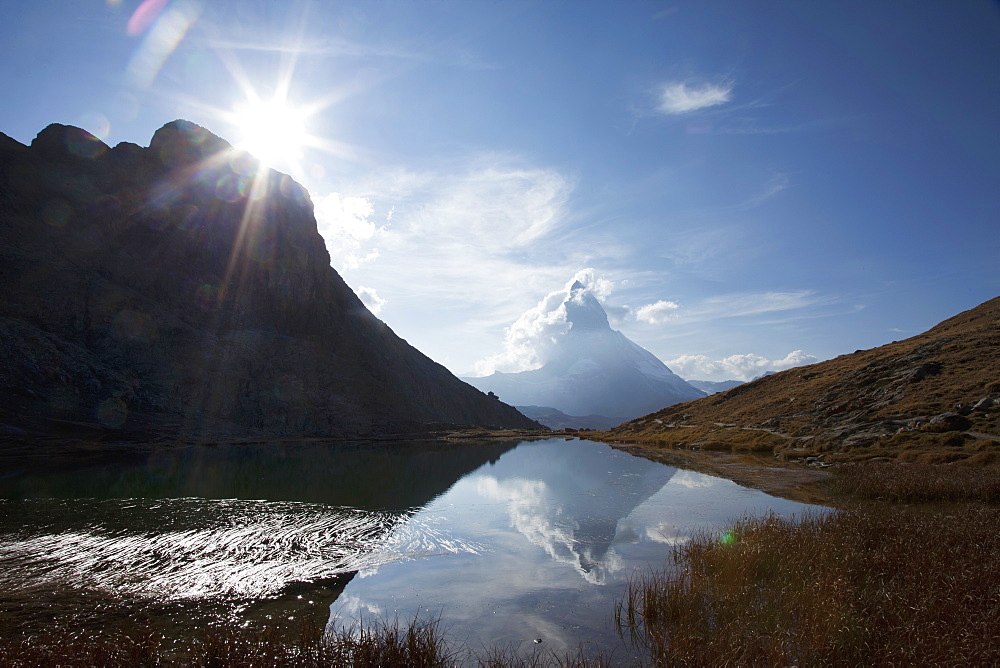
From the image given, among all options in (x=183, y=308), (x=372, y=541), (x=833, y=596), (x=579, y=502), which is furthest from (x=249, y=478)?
(x=183, y=308)

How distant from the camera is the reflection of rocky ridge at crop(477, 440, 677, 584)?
61.5 ft

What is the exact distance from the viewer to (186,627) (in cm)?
1171

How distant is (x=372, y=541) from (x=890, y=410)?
153ft

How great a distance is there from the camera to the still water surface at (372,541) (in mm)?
13523

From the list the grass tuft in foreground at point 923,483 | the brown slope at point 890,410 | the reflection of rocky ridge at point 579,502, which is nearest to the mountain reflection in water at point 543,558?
the reflection of rocky ridge at point 579,502

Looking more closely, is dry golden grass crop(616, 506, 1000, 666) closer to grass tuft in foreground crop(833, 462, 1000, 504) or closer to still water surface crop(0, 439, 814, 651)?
still water surface crop(0, 439, 814, 651)

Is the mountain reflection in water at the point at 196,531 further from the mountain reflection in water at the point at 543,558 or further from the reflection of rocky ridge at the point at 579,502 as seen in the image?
the reflection of rocky ridge at the point at 579,502

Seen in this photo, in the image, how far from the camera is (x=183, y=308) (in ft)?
354

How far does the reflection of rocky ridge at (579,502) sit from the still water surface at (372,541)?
0.44 feet

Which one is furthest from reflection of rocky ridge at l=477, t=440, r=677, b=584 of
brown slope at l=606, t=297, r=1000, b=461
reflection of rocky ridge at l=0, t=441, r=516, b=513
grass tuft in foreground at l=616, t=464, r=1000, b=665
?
brown slope at l=606, t=297, r=1000, b=461

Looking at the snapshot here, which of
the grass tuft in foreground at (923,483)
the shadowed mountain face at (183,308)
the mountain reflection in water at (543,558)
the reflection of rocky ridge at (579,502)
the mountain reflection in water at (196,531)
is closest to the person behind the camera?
the mountain reflection in water at (543,558)

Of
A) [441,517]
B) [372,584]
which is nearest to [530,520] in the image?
[441,517]

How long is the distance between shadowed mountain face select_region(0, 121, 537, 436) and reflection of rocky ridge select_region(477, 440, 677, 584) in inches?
2691

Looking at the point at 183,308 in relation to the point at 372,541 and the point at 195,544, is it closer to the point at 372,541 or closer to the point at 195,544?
the point at 195,544
